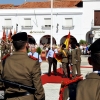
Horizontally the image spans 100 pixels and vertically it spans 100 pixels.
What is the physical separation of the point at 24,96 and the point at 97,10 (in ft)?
141

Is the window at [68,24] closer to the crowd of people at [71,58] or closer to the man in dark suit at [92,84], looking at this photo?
the crowd of people at [71,58]

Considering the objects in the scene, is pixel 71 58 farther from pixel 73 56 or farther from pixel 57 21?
pixel 57 21

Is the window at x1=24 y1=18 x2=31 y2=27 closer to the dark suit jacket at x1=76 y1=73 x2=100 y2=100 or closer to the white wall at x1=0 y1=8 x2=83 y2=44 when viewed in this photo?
A: the white wall at x1=0 y1=8 x2=83 y2=44

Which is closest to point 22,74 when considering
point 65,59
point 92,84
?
point 92,84

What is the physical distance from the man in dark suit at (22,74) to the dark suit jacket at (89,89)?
5.33ft

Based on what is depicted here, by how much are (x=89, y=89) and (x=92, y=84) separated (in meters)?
0.06

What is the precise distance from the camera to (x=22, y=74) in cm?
442

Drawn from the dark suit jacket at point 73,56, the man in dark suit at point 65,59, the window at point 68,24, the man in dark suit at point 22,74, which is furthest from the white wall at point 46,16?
the man in dark suit at point 22,74

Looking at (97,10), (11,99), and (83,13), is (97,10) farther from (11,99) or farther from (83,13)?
(11,99)

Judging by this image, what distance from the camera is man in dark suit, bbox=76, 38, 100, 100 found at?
2.74m

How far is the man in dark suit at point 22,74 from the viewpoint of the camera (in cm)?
440

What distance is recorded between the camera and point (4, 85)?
15.2 feet

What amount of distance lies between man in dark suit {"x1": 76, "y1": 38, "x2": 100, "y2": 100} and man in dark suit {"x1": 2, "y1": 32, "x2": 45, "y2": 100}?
61.6 inches

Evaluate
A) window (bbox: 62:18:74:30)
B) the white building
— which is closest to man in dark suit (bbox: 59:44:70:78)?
the white building
